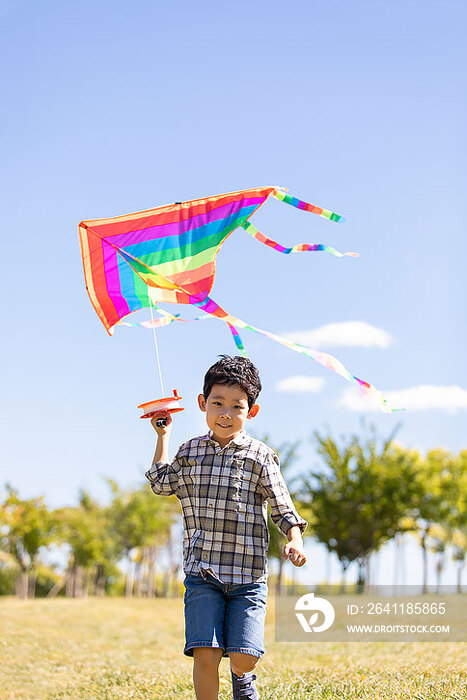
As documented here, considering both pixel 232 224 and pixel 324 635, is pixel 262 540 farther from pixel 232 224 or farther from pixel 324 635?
pixel 324 635

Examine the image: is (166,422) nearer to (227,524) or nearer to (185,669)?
(227,524)

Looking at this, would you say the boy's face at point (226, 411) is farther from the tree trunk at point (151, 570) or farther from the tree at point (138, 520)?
the tree trunk at point (151, 570)

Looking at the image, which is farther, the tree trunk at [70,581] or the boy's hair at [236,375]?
the tree trunk at [70,581]

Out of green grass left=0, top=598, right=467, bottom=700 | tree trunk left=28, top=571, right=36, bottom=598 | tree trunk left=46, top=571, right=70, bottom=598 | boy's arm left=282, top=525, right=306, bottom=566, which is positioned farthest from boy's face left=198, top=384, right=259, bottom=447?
tree trunk left=46, top=571, right=70, bottom=598

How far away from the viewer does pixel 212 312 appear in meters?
4.25

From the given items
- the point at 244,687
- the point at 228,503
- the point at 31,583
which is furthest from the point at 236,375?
the point at 31,583

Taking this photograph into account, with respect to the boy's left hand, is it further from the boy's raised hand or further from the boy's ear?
the boy's raised hand

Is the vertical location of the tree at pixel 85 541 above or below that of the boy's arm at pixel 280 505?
below

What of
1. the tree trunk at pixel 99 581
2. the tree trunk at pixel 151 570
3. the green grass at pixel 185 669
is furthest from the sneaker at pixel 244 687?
the tree trunk at pixel 99 581

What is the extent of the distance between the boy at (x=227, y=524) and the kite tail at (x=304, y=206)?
3.58 feet

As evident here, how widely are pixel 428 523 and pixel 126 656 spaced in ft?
63.5

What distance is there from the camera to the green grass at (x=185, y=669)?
426 cm

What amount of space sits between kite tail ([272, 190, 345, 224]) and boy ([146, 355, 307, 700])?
1091 mm

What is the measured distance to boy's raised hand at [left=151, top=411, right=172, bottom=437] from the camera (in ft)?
12.0
